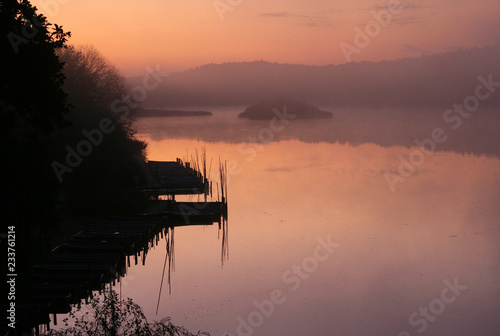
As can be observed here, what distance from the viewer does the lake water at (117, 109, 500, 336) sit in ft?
78.9

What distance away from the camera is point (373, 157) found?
8050 cm

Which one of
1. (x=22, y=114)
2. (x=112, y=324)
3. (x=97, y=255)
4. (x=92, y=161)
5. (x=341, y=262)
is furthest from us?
(x=92, y=161)

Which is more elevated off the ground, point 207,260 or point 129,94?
point 129,94

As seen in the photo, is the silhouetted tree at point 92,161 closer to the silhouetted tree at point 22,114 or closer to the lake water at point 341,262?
the lake water at point 341,262

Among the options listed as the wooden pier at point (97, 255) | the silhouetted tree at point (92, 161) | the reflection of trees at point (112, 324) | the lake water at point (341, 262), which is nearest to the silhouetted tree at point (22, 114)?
the reflection of trees at point (112, 324)

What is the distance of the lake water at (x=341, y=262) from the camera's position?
2405cm

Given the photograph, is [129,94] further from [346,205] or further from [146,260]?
[146,260]

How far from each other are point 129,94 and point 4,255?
5836 centimetres

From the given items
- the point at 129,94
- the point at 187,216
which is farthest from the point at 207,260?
the point at 129,94

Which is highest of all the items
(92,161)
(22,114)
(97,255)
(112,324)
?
(22,114)

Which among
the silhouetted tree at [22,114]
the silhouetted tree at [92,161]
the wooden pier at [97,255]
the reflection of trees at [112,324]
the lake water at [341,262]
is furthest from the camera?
A: the silhouetted tree at [92,161]

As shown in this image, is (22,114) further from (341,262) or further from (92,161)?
(92,161)

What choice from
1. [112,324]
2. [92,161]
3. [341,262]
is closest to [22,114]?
[112,324]

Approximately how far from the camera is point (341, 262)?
31.2 meters
